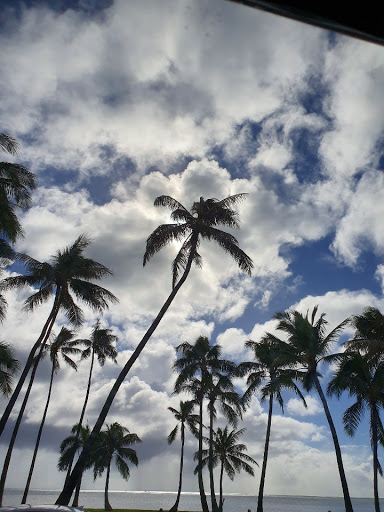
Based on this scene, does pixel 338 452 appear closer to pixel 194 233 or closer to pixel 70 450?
pixel 194 233

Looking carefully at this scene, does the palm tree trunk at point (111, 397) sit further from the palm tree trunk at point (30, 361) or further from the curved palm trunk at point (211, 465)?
the curved palm trunk at point (211, 465)

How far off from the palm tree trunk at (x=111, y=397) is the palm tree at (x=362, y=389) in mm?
11989

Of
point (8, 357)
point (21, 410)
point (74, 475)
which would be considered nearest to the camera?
point (74, 475)

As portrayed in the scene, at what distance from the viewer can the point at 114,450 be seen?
4969 cm

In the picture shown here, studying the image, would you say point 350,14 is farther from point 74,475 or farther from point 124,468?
point 124,468

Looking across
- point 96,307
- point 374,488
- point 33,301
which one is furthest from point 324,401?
point 33,301

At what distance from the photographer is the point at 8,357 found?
22828mm

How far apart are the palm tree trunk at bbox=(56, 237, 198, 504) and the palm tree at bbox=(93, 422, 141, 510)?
34249mm

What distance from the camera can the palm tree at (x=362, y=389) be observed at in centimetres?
2484

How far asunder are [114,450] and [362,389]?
35581mm

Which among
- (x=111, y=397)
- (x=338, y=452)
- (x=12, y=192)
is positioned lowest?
(x=338, y=452)

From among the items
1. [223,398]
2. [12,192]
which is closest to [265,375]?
[223,398]

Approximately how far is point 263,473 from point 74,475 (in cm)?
2106

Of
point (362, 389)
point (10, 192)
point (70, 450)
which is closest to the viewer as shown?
point (10, 192)
